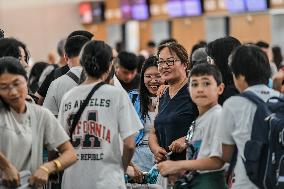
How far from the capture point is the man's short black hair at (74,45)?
18.1ft

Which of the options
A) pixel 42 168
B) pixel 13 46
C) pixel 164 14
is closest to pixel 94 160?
pixel 42 168

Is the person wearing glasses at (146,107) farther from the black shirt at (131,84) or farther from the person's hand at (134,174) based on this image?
the black shirt at (131,84)

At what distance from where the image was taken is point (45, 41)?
1897 centimetres

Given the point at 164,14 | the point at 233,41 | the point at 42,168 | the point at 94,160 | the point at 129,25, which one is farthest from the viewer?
the point at 129,25

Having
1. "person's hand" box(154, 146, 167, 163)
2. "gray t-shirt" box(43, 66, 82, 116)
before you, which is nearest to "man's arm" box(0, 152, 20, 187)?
"person's hand" box(154, 146, 167, 163)

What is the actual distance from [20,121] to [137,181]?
1.39 m

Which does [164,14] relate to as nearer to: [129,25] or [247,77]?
[129,25]

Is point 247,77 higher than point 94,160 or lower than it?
higher

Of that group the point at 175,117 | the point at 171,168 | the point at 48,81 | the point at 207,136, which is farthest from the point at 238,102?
the point at 48,81

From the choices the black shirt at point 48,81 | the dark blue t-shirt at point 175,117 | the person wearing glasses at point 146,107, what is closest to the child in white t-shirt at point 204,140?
the dark blue t-shirt at point 175,117

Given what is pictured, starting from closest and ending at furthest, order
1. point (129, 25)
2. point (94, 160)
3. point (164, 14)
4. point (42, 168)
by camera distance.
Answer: point (42, 168) → point (94, 160) → point (164, 14) → point (129, 25)

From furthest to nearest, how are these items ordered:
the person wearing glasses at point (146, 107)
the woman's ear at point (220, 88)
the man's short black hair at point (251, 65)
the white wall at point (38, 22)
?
the white wall at point (38, 22) → the person wearing glasses at point (146, 107) → the woman's ear at point (220, 88) → the man's short black hair at point (251, 65)

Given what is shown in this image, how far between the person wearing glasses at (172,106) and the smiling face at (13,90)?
4.11 feet

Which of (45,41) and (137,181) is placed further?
(45,41)
